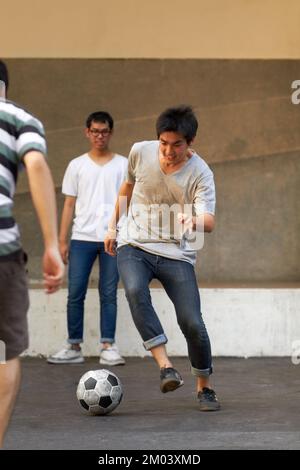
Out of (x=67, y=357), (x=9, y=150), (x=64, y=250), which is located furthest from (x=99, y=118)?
(x=9, y=150)

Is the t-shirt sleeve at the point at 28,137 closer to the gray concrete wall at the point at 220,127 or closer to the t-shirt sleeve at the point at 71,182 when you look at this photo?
the t-shirt sleeve at the point at 71,182

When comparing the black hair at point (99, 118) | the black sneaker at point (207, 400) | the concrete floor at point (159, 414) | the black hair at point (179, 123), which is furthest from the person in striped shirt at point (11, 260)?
the black hair at point (99, 118)

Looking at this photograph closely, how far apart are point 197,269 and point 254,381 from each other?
→ 228 centimetres

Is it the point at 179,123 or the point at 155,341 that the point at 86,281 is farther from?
the point at 179,123

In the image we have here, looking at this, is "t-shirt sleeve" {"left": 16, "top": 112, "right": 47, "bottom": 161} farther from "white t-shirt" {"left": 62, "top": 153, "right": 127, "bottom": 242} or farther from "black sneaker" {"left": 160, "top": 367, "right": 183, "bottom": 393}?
"white t-shirt" {"left": 62, "top": 153, "right": 127, "bottom": 242}

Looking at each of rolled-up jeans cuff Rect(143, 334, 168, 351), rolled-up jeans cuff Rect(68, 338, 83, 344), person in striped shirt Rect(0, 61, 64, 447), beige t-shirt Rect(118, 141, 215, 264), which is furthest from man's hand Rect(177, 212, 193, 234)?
rolled-up jeans cuff Rect(68, 338, 83, 344)

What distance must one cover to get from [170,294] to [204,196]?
2.19 feet

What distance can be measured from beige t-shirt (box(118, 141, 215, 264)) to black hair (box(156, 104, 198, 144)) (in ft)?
0.91

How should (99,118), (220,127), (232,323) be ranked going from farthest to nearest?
(220,127), (232,323), (99,118)

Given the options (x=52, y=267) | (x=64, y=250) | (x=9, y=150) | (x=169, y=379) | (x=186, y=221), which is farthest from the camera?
(x=64, y=250)

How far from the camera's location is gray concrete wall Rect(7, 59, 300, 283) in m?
10.5

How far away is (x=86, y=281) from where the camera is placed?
9.38 metres

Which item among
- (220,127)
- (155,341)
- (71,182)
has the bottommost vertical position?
(155,341)

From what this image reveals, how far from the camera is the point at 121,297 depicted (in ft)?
32.3
